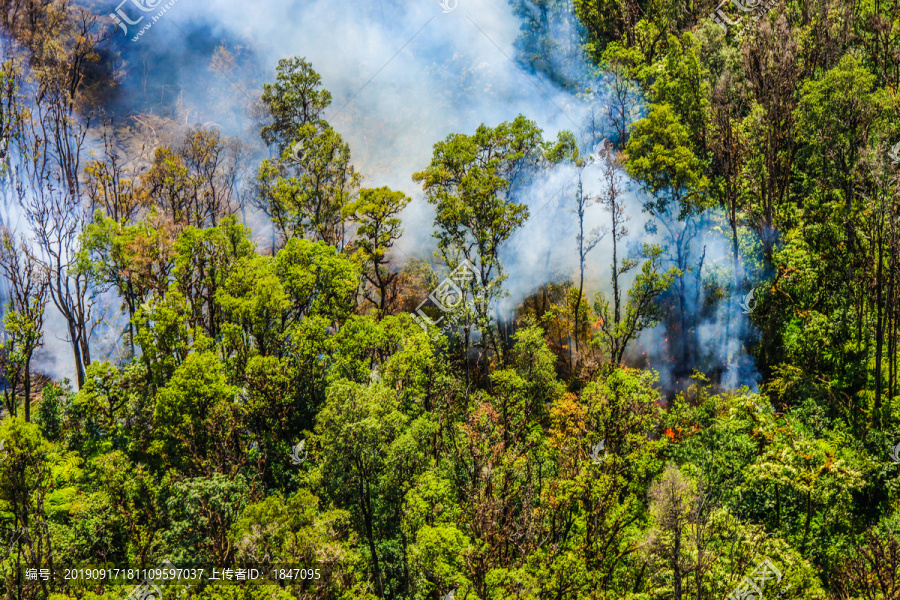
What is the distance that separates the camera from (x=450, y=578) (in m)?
28.6

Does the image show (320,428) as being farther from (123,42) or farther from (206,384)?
(123,42)

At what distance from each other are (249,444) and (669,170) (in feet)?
105
